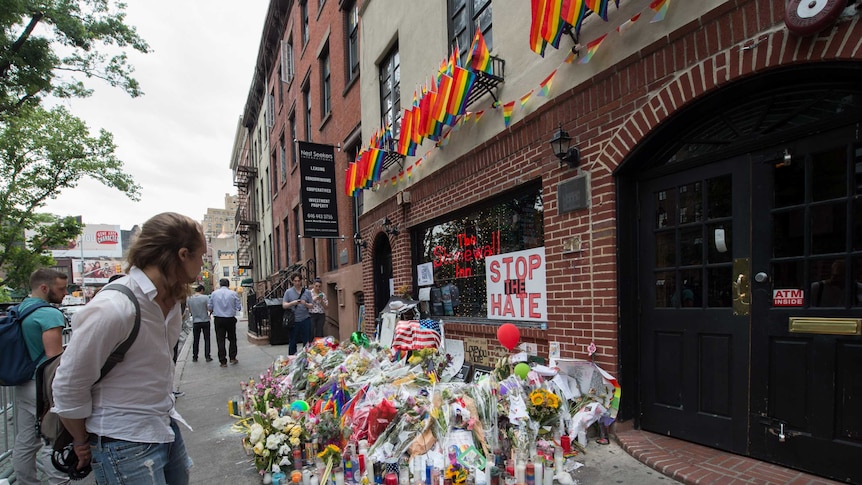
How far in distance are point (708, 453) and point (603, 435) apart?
2.46 ft

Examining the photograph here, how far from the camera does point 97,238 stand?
57.4m

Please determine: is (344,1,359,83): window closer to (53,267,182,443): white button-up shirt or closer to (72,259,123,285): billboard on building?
(53,267,182,443): white button-up shirt

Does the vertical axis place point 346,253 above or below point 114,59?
below

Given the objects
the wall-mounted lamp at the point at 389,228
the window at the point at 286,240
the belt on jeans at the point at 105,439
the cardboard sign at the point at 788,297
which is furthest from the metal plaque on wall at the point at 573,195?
the window at the point at 286,240

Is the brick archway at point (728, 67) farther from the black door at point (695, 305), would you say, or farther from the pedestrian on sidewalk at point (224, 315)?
the pedestrian on sidewalk at point (224, 315)

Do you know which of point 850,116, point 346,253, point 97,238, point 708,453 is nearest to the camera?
point 850,116

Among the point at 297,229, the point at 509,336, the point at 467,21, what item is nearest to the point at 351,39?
the point at 467,21

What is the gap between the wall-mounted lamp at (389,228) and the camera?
7672 millimetres

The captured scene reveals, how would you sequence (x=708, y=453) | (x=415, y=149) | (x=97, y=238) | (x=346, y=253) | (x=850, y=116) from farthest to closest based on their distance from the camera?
1. (x=97, y=238)
2. (x=346, y=253)
3. (x=415, y=149)
4. (x=708, y=453)
5. (x=850, y=116)

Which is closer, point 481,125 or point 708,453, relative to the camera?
point 708,453

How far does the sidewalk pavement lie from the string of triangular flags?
332 cm

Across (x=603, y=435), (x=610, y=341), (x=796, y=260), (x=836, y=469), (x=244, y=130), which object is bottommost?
(x=603, y=435)

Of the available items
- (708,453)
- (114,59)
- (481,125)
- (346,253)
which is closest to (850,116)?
(708,453)

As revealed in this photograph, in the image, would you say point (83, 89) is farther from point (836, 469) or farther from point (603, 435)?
point (836, 469)
